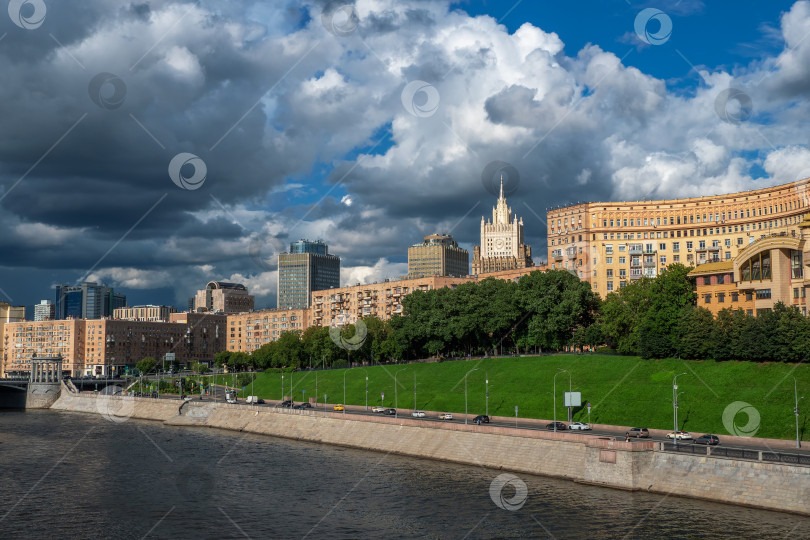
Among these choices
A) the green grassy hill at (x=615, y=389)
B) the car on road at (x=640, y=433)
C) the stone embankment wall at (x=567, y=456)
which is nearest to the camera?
the stone embankment wall at (x=567, y=456)

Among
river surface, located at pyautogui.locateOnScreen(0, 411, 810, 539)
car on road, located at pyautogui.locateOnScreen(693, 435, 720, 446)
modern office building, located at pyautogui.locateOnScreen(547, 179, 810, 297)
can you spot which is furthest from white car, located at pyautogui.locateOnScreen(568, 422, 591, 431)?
modern office building, located at pyautogui.locateOnScreen(547, 179, 810, 297)

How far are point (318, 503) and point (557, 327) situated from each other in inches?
2801

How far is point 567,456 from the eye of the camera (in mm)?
64000

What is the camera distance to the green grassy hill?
77.4m

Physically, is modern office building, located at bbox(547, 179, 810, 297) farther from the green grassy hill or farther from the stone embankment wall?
the stone embankment wall

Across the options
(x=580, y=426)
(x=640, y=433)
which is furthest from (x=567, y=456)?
(x=580, y=426)

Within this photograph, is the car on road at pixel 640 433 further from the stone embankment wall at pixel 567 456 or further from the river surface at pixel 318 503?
the river surface at pixel 318 503

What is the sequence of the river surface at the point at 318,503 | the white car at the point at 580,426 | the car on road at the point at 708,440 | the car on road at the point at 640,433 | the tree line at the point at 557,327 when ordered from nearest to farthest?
the river surface at the point at 318,503 < the car on road at the point at 708,440 < the car on road at the point at 640,433 < the white car at the point at 580,426 < the tree line at the point at 557,327

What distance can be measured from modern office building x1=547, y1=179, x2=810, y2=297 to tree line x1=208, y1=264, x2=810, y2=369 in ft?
61.5

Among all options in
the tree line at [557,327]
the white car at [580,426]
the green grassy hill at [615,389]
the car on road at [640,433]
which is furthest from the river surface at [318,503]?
the tree line at [557,327]

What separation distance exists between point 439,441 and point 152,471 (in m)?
27.5

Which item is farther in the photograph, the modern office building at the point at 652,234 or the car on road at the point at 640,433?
the modern office building at the point at 652,234

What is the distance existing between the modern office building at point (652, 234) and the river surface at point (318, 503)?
7754cm

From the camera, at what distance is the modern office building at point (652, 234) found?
139 meters
